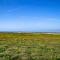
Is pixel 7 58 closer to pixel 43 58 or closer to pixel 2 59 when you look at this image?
pixel 2 59

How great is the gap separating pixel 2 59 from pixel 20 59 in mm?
1373

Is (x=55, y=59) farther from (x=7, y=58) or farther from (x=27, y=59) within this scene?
(x=7, y=58)

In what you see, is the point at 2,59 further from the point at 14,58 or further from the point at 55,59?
the point at 55,59

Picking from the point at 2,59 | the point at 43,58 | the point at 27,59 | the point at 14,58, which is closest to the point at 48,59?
the point at 43,58

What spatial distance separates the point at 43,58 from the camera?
12258mm

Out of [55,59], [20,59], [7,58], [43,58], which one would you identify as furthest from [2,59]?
[55,59]

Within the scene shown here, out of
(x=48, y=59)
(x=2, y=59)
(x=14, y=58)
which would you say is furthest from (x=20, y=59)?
(x=48, y=59)

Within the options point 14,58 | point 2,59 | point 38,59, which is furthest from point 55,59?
point 2,59

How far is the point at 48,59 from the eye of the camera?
12016mm

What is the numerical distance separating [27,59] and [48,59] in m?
1.64

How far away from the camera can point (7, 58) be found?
12.1 meters

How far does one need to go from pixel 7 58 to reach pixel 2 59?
1.66ft

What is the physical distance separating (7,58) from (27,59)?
5.23 ft

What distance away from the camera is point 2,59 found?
38.4 ft
